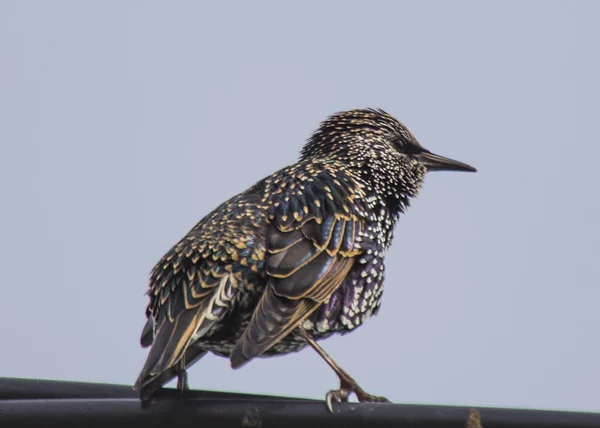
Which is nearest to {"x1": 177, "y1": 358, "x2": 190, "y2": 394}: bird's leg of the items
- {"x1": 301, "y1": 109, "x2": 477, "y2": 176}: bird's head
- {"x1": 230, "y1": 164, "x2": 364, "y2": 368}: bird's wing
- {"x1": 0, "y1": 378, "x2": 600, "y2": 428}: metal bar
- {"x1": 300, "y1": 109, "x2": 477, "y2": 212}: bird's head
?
{"x1": 230, "y1": 164, "x2": 364, "y2": 368}: bird's wing

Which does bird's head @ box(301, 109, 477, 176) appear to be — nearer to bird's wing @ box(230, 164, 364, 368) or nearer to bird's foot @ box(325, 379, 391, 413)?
bird's wing @ box(230, 164, 364, 368)

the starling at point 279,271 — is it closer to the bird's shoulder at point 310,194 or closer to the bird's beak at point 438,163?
the bird's shoulder at point 310,194

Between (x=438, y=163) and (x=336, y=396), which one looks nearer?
(x=336, y=396)

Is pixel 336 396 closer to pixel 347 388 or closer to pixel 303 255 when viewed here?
pixel 347 388

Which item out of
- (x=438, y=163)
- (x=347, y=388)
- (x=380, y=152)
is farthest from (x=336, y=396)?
(x=438, y=163)

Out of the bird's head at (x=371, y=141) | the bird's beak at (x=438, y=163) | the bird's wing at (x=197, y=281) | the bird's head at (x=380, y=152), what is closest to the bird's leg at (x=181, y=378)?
the bird's wing at (x=197, y=281)

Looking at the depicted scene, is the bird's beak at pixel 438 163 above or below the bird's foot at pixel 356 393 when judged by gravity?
above
